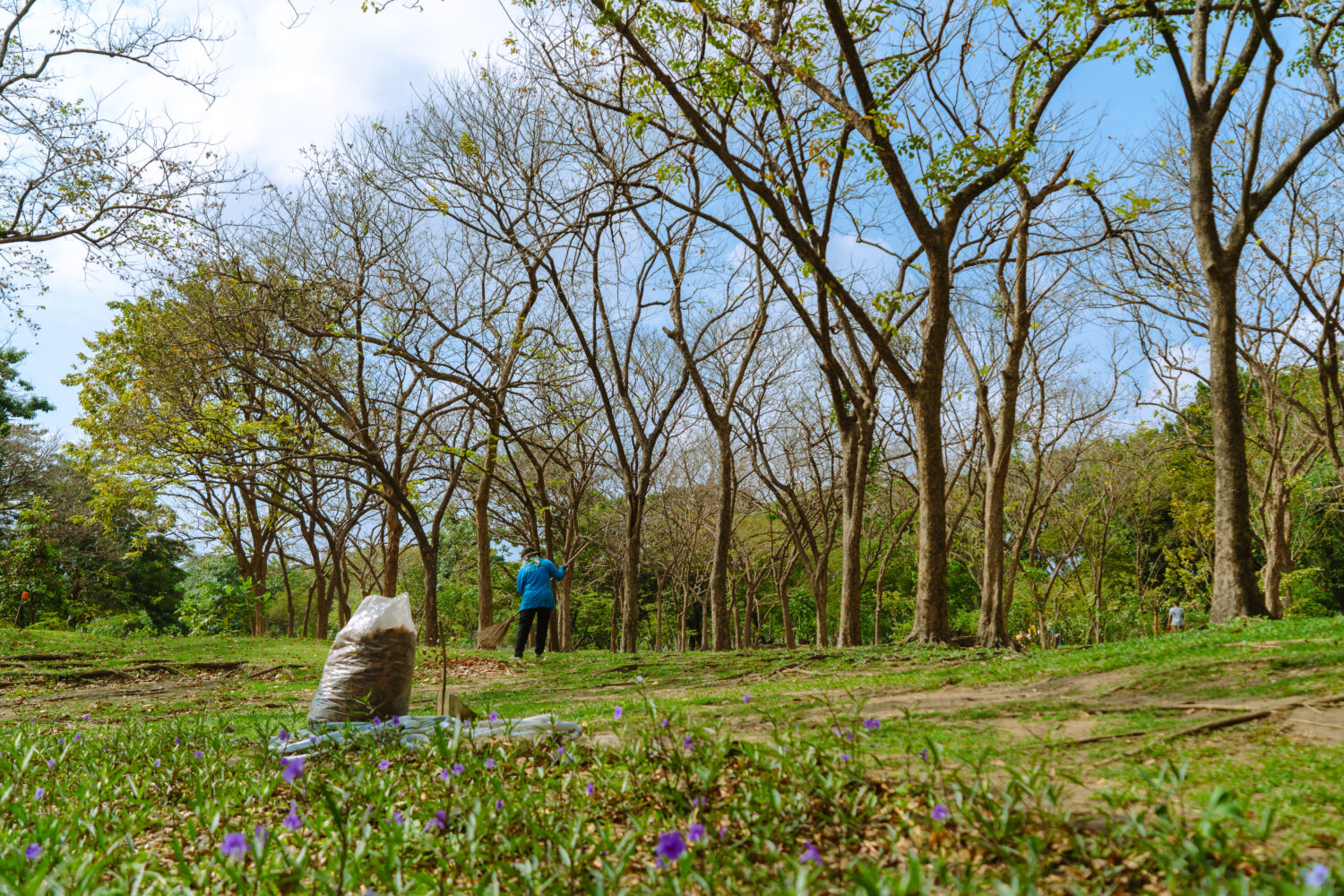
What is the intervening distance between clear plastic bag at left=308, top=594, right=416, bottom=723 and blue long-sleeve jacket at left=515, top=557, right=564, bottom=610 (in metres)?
6.07

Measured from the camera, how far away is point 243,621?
2217 centimetres

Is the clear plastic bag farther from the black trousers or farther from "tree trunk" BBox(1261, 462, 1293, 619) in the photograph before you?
"tree trunk" BBox(1261, 462, 1293, 619)

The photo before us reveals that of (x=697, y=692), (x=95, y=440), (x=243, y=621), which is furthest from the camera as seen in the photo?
(x=243, y=621)

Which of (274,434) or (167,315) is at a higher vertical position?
(167,315)

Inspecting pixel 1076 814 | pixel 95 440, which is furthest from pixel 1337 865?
pixel 95 440

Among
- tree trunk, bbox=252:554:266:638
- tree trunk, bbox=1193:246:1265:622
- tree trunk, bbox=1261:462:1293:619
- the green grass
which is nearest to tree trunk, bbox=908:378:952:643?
tree trunk, bbox=1193:246:1265:622

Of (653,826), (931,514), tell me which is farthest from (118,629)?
(653,826)

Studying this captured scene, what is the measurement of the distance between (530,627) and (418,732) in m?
7.59

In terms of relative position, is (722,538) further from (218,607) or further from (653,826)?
(218,607)

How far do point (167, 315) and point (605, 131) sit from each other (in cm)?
987

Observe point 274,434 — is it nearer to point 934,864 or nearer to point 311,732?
point 311,732

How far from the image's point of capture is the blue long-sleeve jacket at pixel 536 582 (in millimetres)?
11602

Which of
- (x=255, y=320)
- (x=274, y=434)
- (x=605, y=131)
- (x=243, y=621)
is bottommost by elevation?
(x=243, y=621)

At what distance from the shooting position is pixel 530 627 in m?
12.1
